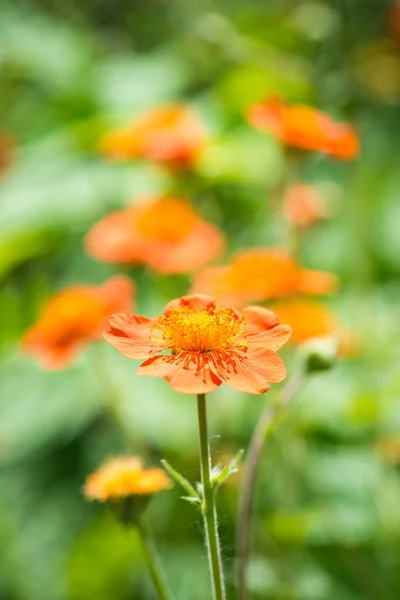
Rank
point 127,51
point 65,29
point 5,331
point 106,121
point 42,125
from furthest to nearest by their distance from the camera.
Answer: point 127,51
point 65,29
point 42,125
point 106,121
point 5,331

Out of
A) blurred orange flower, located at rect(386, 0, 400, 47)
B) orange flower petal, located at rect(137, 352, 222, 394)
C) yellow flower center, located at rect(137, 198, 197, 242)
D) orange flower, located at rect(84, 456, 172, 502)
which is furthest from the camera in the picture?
blurred orange flower, located at rect(386, 0, 400, 47)

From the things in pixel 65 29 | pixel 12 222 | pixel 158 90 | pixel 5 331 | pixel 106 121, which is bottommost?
pixel 5 331

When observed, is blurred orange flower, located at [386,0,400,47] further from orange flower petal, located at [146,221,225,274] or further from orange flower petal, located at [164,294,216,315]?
orange flower petal, located at [164,294,216,315]

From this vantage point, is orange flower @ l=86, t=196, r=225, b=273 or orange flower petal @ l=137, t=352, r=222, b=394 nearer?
orange flower petal @ l=137, t=352, r=222, b=394

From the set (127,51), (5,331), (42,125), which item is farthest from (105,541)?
(127,51)

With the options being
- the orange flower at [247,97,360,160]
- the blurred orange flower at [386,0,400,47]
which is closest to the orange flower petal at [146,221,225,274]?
the orange flower at [247,97,360,160]

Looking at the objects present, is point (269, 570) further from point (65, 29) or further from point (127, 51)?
point (127, 51)

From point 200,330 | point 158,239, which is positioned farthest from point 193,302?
point 158,239

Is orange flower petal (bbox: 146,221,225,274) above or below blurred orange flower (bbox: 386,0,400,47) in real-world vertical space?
below
